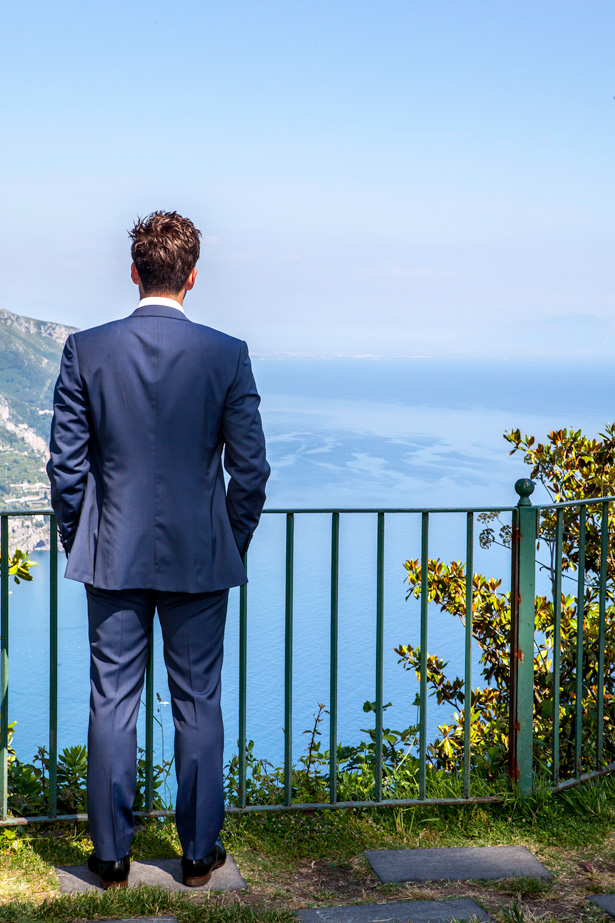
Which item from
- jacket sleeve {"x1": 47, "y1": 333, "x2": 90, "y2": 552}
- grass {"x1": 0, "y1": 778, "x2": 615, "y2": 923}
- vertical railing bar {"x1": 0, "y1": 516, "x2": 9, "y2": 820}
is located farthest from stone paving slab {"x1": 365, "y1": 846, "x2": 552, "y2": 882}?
jacket sleeve {"x1": 47, "y1": 333, "x2": 90, "y2": 552}

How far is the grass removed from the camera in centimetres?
192

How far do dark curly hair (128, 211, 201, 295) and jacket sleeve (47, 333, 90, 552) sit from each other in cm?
25

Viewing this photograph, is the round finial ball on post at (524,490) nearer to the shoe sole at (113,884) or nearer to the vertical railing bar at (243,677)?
the vertical railing bar at (243,677)

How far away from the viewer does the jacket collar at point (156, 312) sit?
1997mm

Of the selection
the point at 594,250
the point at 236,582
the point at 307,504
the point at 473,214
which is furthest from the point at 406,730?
the point at 594,250

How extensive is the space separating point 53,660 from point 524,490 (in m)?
1.47

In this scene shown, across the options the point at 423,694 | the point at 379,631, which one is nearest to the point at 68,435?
the point at 379,631

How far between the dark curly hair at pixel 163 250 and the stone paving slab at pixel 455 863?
5.29ft

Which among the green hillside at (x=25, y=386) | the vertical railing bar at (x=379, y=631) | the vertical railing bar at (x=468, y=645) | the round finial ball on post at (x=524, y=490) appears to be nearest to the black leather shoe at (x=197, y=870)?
the vertical railing bar at (x=379, y=631)

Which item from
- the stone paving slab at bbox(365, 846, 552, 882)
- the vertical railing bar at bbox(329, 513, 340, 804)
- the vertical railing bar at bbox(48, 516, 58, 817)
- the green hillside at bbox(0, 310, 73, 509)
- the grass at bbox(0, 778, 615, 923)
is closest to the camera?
the grass at bbox(0, 778, 615, 923)

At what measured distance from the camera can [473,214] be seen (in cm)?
6175

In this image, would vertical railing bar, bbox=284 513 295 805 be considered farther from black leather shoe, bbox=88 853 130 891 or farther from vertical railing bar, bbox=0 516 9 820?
vertical railing bar, bbox=0 516 9 820

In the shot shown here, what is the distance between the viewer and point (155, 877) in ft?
6.95

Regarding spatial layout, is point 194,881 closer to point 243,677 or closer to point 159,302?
point 243,677
